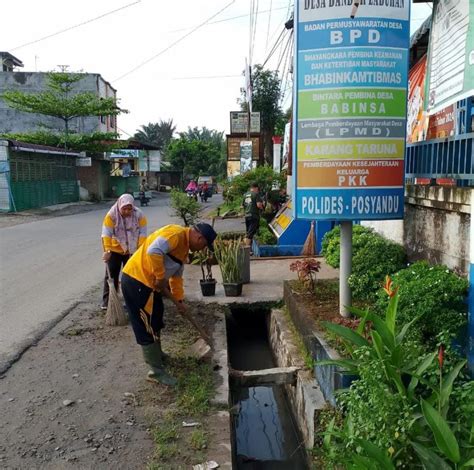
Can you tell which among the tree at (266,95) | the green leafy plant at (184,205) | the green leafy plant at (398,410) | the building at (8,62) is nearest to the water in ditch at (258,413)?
the green leafy plant at (398,410)

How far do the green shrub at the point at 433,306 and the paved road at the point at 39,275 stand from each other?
3768 mm

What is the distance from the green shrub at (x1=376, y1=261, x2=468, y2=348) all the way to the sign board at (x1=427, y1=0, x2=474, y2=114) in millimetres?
1630

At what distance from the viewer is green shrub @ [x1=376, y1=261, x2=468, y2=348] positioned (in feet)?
12.3

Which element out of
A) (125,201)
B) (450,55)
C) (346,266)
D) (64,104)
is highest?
(64,104)

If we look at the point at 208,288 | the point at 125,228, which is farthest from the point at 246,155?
the point at 125,228

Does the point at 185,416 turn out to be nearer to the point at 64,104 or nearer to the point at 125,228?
the point at 125,228

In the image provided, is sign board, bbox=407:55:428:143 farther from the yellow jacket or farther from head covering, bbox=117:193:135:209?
head covering, bbox=117:193:135:209

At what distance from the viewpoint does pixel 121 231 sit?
6.38 m

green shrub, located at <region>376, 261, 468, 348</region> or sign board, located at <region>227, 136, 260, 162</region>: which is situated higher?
sign board, located at <region>227, 136, 260, 162</region>

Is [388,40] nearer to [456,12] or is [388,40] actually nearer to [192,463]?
[456,12]

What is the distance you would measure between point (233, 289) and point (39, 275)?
12.7 ft

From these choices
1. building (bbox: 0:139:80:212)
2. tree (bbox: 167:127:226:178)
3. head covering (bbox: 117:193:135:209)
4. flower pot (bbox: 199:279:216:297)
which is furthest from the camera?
tree (bbox: 167:127:226:178)

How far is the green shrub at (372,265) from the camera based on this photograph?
5198 millimetres

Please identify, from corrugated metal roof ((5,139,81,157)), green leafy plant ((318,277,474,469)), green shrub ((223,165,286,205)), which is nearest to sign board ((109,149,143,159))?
corrugated metal roof ((5,139,81,157))
